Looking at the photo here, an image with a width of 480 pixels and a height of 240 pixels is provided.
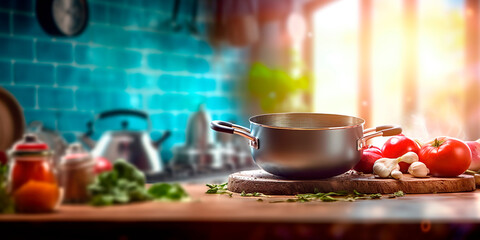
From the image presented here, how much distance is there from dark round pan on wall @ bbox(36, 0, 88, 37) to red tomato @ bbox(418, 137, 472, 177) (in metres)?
2.03

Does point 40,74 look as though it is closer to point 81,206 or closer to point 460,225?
point 81,206

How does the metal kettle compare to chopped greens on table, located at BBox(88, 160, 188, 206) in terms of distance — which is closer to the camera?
chopped greens on table, located at BBox(88, 160, 188, 206)

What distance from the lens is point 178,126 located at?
301 centimetres

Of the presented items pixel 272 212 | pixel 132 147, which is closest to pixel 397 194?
pixel 272 212

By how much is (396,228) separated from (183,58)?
2.48 metres

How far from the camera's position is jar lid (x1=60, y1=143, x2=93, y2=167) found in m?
0.76

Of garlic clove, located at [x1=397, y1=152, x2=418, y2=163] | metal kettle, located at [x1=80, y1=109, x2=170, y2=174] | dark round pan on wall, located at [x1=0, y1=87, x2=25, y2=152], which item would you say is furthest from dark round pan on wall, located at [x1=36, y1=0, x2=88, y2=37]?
garlic clove, located at [x1=397, y1=152, x2=418, y2=163]

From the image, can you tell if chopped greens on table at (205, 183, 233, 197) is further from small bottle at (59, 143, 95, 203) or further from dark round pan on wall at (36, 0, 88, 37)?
dark round pan on wall at (36, 0, 88, 37)

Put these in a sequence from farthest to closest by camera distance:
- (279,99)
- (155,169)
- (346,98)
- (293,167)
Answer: (279,99) < (346,98) < (155,169) < (293,167)

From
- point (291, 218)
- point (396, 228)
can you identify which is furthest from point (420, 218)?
point (291, 218)

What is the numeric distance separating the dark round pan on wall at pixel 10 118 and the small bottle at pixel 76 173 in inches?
53.9

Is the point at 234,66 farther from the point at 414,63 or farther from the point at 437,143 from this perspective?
the point at 437,143

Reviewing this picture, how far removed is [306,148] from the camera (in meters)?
1.00

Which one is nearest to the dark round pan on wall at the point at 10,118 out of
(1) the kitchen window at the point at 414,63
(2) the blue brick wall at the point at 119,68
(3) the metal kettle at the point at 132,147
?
(3) the metal kettle at the point at 132,147
